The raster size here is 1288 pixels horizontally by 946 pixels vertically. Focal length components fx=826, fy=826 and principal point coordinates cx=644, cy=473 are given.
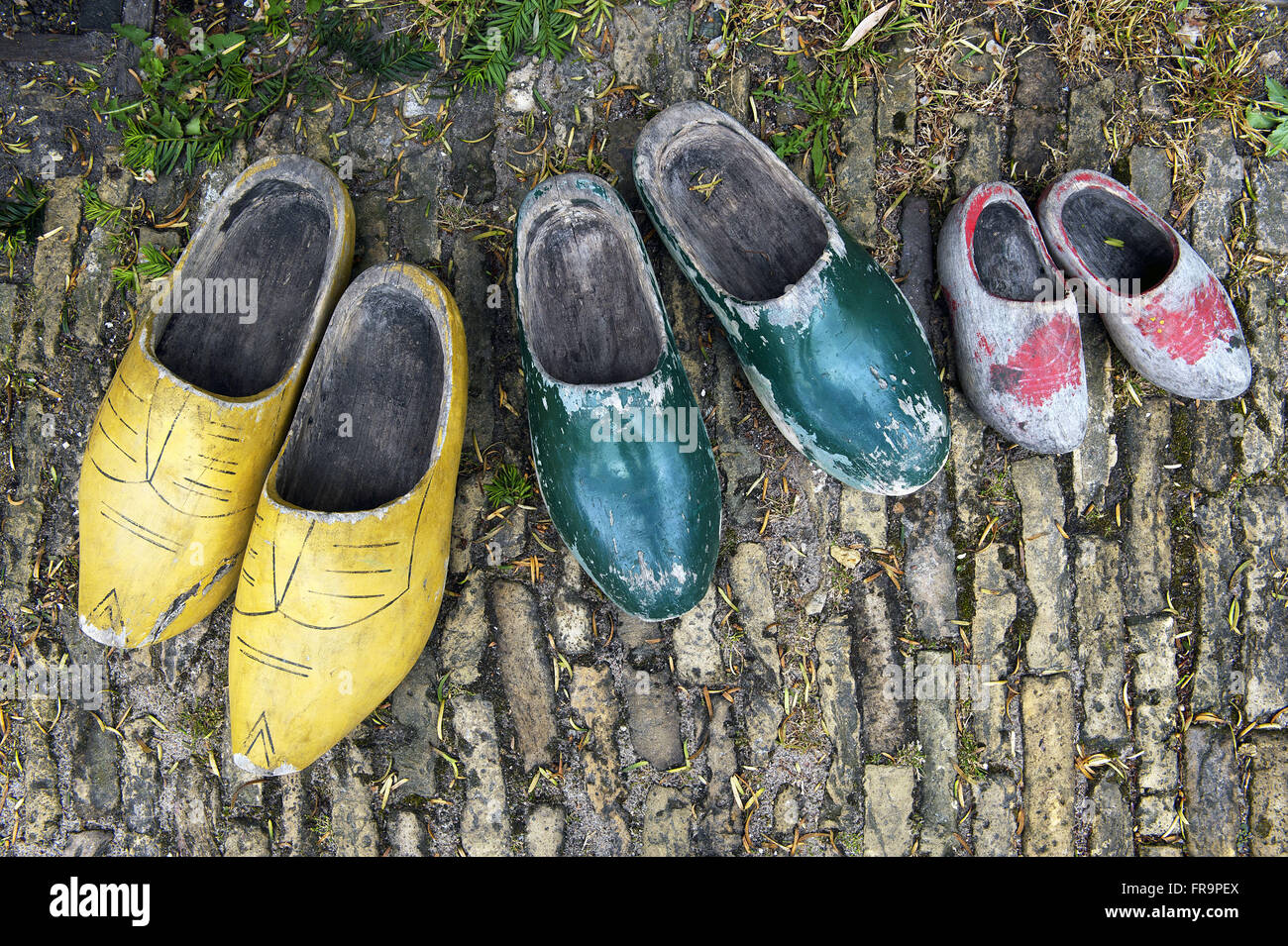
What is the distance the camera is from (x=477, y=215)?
242 centimetres

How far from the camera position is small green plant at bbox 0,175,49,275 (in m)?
2.44

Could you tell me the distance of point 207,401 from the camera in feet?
6.77

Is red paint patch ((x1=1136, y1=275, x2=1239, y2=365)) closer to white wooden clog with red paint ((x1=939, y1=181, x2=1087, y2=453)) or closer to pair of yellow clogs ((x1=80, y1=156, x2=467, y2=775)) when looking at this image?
white wooden clog with red paint ((x1=939, y1=181, x2=1087, y2=453))

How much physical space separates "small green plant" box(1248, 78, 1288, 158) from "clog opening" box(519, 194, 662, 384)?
1.88 meters

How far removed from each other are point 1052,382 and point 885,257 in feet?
1.89

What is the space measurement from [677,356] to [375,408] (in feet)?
2.77

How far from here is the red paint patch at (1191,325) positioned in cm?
226

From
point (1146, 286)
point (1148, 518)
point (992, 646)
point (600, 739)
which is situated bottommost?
point (600, 739)

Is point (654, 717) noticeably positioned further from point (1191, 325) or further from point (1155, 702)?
point (1191, 325)

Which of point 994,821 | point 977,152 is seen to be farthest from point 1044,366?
point 994,821

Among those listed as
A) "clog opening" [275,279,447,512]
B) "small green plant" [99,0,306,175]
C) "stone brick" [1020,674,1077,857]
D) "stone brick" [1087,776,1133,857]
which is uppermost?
"small green plant" [99,0,306,175]

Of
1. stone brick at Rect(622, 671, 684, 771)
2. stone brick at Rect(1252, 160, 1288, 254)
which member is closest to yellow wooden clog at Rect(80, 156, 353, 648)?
stone brick at Rect(622, 671, 684, 771)

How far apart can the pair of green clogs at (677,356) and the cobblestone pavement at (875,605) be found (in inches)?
7.6

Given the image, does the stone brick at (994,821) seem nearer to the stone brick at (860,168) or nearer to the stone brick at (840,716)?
the stone brick at (840,716)
